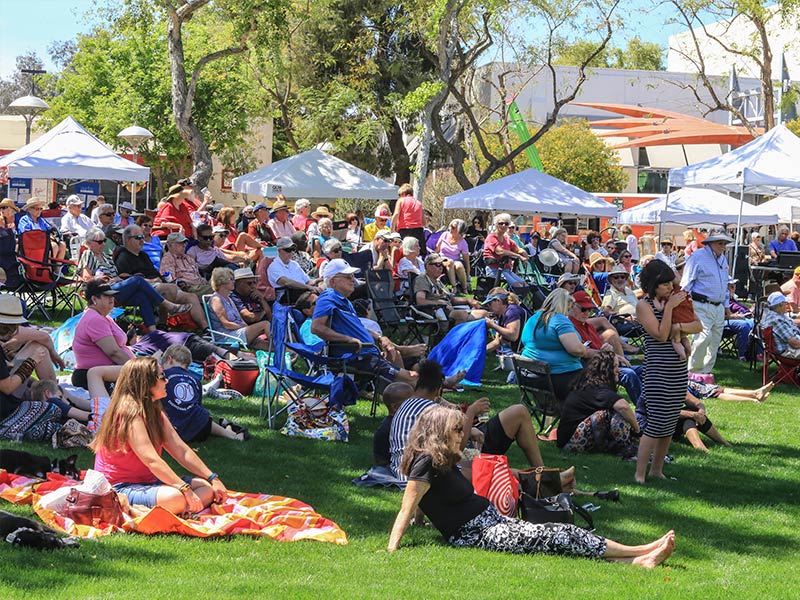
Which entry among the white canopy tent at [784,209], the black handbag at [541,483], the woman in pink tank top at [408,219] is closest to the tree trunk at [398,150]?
the white canopy tent at [784,209]

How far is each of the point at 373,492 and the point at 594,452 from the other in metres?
2.46

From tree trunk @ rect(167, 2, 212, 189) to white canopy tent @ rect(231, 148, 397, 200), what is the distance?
85 cm

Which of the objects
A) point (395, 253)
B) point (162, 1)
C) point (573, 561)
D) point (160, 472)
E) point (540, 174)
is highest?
point (162, 1)

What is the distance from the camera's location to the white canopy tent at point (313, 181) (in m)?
18.4

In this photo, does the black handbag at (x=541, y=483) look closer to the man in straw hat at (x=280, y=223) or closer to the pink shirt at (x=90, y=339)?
the pink shirt at (x=90, y=339)

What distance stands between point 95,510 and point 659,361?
4.15 metres

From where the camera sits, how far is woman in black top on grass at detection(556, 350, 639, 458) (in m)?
8.93

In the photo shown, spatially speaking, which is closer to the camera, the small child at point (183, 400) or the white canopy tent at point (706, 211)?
the small child at point (183, 400)

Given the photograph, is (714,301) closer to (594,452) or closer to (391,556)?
(594,452)

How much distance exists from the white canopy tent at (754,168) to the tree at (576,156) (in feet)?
105

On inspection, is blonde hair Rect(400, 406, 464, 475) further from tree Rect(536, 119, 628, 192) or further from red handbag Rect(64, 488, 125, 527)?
tree Rect(536, 119, 628, 192)

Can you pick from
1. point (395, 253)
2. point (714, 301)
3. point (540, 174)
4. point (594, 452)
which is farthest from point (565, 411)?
point (540, 174)

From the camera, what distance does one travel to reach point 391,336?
13625 mm

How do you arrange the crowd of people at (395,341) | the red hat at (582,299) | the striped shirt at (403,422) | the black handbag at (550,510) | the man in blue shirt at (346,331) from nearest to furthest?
the crowd of people at (395,341) < the black handbag at (550,510) < the striped shirt at (403,422) < the man in blue shirt at (346,331) < the red hat at (582,299)
